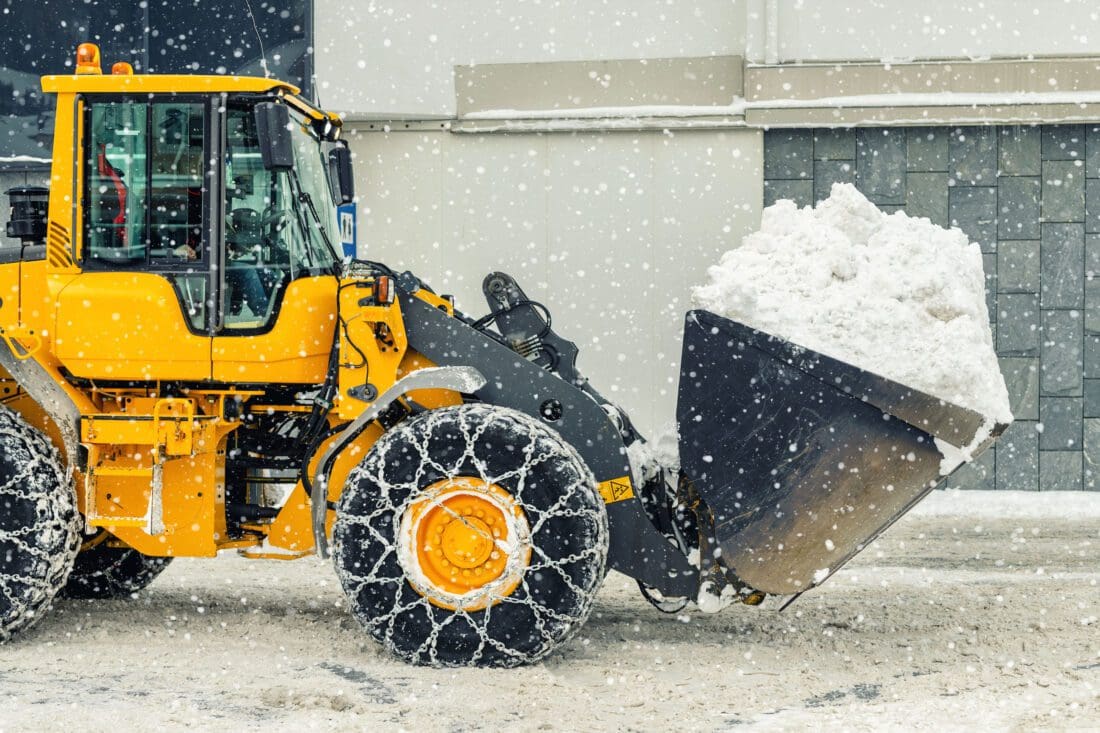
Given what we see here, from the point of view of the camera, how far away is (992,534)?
911 centimetres

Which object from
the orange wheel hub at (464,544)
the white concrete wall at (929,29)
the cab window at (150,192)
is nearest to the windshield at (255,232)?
the cab window at (150,192)

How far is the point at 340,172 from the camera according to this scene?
6031mm

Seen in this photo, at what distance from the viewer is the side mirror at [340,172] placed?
19.7 feet

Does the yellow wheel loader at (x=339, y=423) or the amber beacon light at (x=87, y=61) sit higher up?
the amber beacon light at (x=87, y=61)

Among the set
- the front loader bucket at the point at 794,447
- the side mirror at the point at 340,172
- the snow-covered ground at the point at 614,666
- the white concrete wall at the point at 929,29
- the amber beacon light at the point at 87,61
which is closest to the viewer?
the snow-covered ground at the point at 614,666

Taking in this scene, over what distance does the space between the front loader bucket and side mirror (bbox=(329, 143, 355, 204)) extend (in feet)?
6.25

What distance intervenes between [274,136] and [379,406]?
1113 millimetres

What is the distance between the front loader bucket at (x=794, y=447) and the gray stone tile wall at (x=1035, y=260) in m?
6.41

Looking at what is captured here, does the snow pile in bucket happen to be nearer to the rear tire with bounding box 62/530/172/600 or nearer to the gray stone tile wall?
the rear tire with bounding box 62/530/172/600

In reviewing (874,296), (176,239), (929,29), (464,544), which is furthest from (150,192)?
(929,29)

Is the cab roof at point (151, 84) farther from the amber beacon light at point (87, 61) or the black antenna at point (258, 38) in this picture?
the black antenna at point (258, 38)

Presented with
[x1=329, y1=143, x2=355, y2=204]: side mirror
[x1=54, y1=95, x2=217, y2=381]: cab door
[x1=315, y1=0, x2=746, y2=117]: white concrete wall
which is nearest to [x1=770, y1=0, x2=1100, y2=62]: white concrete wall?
[x1=315, y1=0, x2=746, y2=117]: white concrete wall

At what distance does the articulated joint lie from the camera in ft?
16.7

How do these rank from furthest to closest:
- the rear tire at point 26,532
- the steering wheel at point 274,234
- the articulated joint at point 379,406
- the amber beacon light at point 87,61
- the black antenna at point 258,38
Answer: the black antenna at point 258,38, the amber beacon light at point 87,61, the steering wheel at point 274,234, the rear tire at point 26,532, the articulated joint at point 379,406
